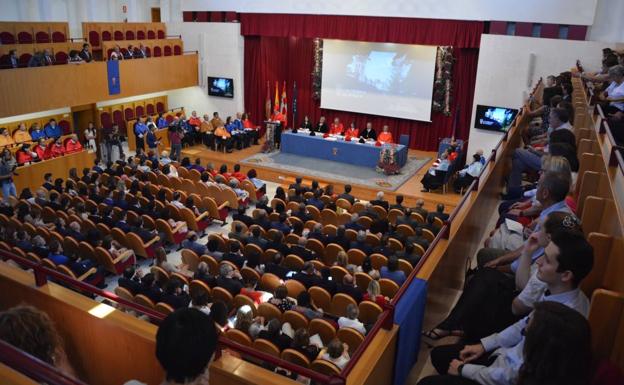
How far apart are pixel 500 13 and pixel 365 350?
44.9 feet

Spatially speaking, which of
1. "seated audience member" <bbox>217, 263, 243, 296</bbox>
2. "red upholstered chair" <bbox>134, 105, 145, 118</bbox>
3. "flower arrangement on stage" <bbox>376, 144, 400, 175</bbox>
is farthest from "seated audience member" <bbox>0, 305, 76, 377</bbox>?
"red upholstered chair" <bbox>134, 105, 145, 118</bbox>

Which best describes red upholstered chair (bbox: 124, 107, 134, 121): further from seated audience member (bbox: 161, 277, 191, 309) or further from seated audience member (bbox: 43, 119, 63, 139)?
seated audience member (bbox: 161, 277, 191, 309)

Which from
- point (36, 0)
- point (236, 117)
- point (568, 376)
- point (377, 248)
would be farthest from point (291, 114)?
point (568, 376)

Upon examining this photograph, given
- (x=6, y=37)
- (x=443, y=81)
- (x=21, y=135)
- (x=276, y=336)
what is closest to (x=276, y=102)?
(x=443, y=81)

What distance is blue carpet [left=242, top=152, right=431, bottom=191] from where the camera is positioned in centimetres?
1517

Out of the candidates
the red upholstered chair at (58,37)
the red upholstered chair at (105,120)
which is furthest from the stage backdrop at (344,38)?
the red upholstered chair at (58,37)

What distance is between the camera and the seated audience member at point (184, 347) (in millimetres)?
2369

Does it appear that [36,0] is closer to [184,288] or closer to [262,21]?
[262,21]

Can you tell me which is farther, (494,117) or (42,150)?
(494,117)

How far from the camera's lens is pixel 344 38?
17141mm

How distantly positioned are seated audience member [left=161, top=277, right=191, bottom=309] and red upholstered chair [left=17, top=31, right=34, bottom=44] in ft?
42.4

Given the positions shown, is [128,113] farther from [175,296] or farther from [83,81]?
[175,296]

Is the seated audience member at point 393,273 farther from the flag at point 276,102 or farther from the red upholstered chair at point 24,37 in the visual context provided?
the red upholstered chair at point 24,37

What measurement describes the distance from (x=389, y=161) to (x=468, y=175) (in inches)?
104
